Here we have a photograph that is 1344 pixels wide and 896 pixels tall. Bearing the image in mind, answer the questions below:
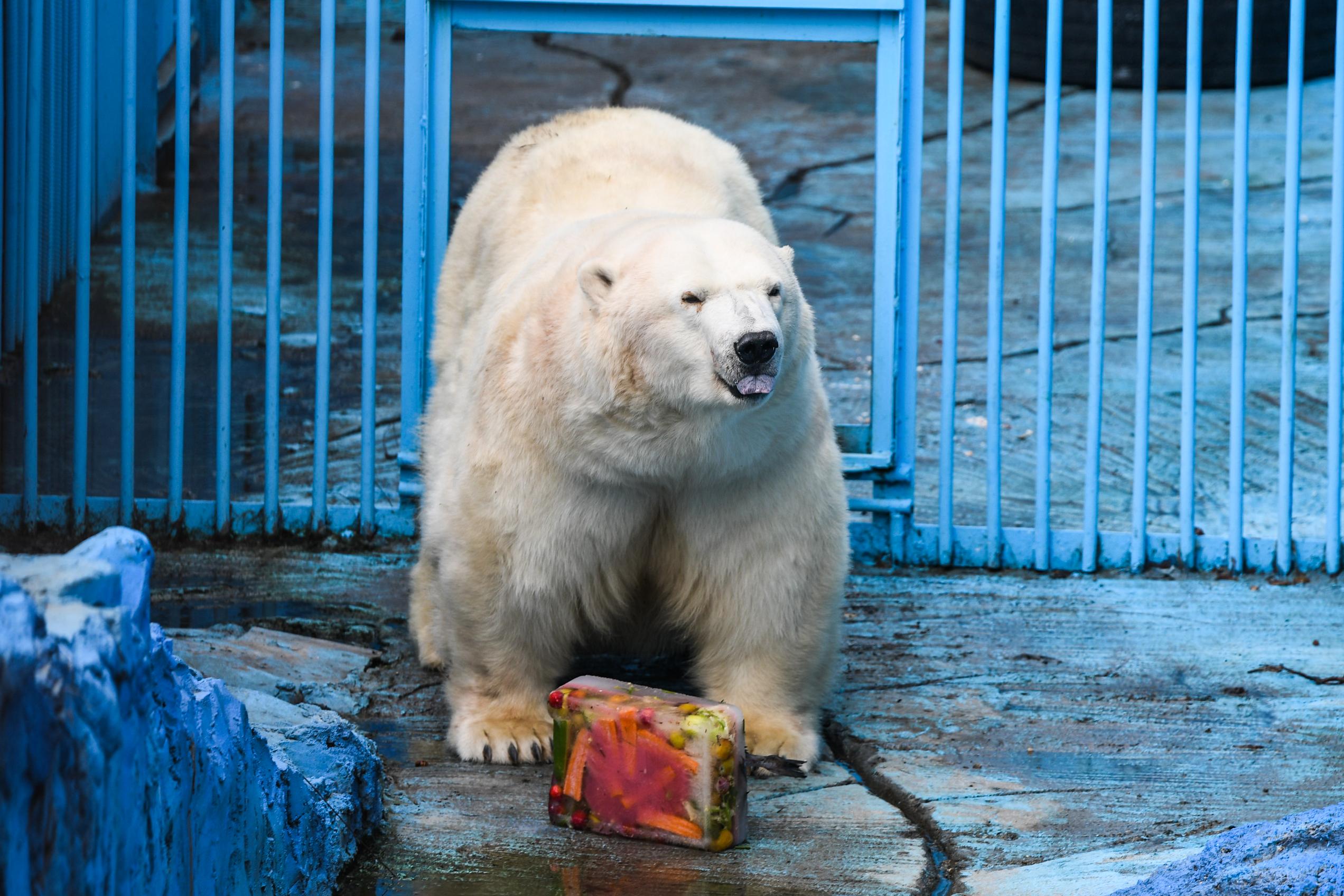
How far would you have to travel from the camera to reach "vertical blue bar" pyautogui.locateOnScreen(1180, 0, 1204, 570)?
4180 millimetres

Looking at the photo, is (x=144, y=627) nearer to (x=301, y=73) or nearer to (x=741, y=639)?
(x=741, y=639)

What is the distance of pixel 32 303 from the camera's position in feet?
13.8

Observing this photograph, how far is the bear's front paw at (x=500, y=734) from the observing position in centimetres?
292

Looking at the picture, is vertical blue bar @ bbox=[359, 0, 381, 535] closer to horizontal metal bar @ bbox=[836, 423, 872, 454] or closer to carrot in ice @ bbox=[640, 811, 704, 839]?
horizontal metal bar @ bbox=[836, 423, 872, 454]

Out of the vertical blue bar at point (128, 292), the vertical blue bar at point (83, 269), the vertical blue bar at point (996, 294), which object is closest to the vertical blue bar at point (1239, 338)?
the vertical blue bar at point (996, 294)

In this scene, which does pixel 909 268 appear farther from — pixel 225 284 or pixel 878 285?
pixel 225 284

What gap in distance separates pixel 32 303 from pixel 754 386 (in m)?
2.50

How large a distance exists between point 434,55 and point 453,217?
11.1 ft

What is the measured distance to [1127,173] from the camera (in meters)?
8.74

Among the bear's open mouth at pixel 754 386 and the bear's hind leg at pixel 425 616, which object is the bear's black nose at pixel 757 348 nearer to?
the bear's open mouth at pixel 754 386

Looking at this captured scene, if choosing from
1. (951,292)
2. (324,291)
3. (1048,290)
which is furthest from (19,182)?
(1048,290)

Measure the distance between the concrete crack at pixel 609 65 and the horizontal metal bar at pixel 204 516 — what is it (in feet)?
18.2

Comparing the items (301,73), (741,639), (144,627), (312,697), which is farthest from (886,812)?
(301,73)

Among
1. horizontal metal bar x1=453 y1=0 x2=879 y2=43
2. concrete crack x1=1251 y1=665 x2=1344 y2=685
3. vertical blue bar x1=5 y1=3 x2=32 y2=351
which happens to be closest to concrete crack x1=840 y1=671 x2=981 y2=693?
concrete crack x1=1251 y1=665 x2=1344 y2=685
